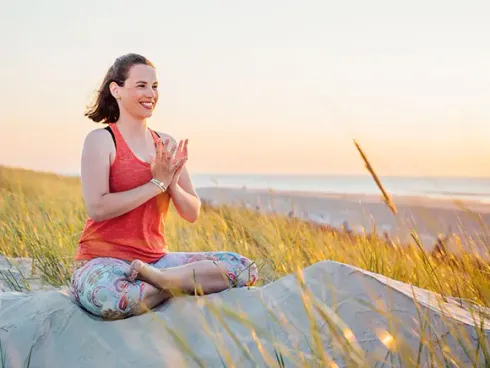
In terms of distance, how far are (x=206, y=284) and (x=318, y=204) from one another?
529 inches

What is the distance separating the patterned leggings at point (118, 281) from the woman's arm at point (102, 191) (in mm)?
250

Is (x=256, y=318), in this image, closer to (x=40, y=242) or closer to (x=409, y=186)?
(x=409, y=186)

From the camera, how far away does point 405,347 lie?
2018 mm

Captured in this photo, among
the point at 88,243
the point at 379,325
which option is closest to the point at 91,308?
the point at 88,243

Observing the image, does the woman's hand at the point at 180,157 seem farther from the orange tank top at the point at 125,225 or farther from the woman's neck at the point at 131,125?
the woman's neck at the point at 131,125

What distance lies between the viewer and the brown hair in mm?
3178

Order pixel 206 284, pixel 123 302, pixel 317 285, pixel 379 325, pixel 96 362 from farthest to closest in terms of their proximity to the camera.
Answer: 1. pixel 206 284
2. pixel 123 302
3. pixel 317 285
4. pixel 96 362
5. pixel 379 325

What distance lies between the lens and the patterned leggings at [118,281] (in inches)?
109

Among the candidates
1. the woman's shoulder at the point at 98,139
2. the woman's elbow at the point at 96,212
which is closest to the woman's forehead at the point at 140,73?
the woman's shoulder at the point at 98,139

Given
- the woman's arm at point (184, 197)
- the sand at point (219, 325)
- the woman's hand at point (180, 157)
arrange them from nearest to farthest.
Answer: the sand at point (219, 325)
the woman's hand at point (180, 157)
the woman's arm at point (184, 197)

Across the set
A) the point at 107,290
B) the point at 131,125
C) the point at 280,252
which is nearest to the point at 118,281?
the point at 107,290

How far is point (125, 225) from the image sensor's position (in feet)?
10.0

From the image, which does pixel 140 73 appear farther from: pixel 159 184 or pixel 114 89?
pixel 159 184

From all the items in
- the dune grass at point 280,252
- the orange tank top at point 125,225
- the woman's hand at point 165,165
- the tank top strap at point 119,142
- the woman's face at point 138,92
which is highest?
the woman's face at point 138,92
